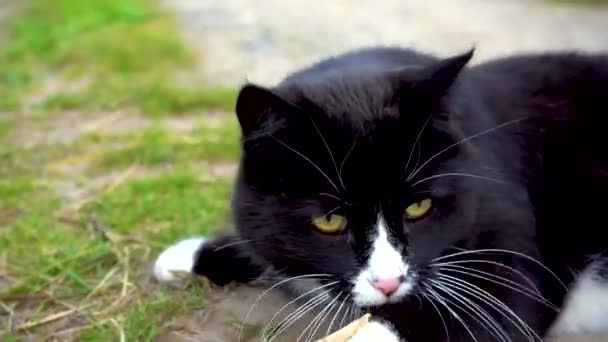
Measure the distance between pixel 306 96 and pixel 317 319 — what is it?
524mm

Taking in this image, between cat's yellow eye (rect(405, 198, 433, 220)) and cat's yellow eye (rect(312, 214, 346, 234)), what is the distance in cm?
13

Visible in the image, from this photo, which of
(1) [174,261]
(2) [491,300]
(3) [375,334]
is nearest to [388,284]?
(3) [375,334]

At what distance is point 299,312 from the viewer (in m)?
1.69

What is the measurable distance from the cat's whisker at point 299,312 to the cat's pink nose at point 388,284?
156 mm

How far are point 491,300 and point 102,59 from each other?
2.91 metres

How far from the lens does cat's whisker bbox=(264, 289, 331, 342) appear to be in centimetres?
158

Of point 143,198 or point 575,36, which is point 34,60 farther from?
point 575,36

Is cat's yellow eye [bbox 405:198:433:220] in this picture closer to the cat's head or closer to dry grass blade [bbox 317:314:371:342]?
the cat's head

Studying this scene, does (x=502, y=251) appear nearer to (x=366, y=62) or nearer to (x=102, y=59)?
(x=366, y=62)

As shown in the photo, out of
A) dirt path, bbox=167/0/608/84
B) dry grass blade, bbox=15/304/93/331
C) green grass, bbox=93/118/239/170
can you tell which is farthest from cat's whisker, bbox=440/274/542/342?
dirt path, bbox=167/0/608/84

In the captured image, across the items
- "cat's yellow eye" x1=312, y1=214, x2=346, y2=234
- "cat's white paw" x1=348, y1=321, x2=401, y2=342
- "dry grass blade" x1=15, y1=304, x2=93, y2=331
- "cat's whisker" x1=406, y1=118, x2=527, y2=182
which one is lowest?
"dry grass blade" x1=15, y1=304, x2=93, y2=331

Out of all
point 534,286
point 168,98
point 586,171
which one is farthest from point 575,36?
point 534,286

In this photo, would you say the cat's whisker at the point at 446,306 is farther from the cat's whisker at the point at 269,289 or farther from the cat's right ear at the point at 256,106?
the cat's right ear at the point at 256,106

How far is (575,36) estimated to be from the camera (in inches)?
152
